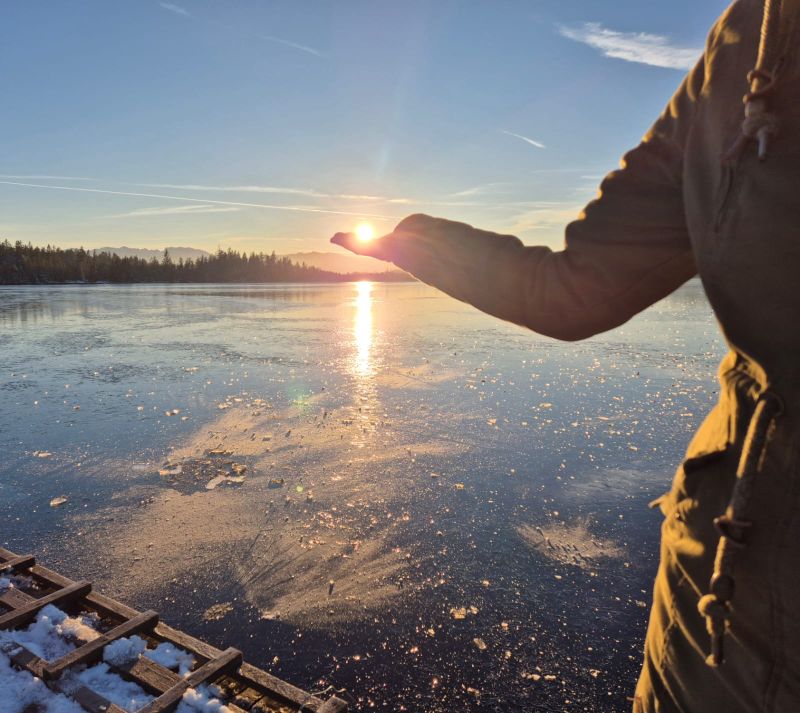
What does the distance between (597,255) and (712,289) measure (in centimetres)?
20

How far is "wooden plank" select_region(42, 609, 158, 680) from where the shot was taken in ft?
9.12

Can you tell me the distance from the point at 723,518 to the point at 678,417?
826cm

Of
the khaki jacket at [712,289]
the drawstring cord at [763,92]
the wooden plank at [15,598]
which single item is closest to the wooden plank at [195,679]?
the wooden plank at [15,598]

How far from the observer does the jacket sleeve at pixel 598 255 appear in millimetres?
879

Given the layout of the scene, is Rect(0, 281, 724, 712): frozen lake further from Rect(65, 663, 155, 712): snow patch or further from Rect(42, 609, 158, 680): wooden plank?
Rect(65, 663, 155, 712): snow patch

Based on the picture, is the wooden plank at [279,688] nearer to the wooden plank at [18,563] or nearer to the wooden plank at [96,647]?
the wooden plank at [96,647]

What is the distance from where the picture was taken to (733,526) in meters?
0.77

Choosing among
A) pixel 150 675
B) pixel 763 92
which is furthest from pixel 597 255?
pixel 150 675

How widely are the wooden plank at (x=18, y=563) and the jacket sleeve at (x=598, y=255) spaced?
422 cm

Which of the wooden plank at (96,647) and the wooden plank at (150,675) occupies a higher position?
the wooden plank at (96,647)

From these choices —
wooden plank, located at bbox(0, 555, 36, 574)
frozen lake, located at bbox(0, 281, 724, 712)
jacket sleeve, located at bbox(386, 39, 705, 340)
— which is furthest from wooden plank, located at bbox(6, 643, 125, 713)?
jacket sleeve, located at bbox(386, 39, 705, 340)

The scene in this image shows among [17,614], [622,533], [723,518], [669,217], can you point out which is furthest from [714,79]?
[622,533]

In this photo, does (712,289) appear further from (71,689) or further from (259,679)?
(71,689)

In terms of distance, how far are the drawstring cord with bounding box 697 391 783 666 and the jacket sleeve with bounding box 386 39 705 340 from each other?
294 mm
